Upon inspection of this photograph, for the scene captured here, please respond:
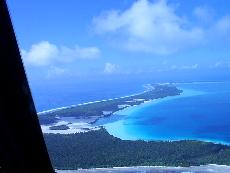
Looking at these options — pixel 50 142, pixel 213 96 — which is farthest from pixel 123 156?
pixel 213 96

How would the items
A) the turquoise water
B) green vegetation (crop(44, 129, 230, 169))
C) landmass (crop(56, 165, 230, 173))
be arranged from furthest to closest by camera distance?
the turquoise water, green vegetation (crop(44, 129, 230, 169)), landmass (crop(56, 165, 230, 173))

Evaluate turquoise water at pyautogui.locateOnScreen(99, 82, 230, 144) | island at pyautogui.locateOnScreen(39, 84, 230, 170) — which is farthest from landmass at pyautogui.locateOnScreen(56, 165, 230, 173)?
turquoise water at pyautogui.locateOnScreen(99, 82, 230, 144)

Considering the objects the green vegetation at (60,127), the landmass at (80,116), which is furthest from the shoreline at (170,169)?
the green vegetation at (60,127)

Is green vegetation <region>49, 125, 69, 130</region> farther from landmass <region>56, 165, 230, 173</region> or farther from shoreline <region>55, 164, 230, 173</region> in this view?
landmass <region>56, 165, 230, 173</region>

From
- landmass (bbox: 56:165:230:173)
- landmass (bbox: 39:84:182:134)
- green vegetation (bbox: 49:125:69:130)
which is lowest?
landmass (bbox: 56:165:230:173)

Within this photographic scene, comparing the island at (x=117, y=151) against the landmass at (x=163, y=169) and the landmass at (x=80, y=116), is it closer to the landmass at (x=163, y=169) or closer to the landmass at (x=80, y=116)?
the landmass at (x=80, y=116)

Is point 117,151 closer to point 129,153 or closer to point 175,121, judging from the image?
point 129,153
